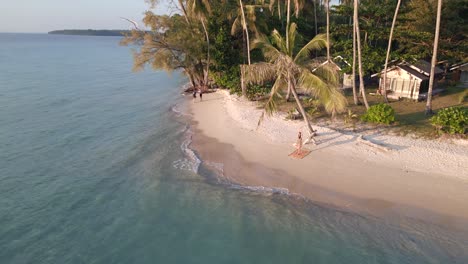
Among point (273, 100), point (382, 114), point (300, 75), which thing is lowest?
point (382, 114)

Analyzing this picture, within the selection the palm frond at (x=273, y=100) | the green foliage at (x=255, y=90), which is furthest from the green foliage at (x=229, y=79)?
the palm frond at (x=273, y=100)

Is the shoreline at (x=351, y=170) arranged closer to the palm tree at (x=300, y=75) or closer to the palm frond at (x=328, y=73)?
the palm tree at (x=300, y=75)

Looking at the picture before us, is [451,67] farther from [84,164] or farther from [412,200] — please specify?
[84,164]

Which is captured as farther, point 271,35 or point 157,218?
point 271,35

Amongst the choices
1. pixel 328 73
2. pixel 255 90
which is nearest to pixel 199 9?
pixel 255 90

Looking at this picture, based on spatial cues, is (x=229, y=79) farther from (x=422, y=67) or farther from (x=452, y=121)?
(x=452, y=121)

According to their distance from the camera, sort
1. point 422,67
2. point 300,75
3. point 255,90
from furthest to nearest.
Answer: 1. point 255,90
2. point 422,67
3. point 300,75
